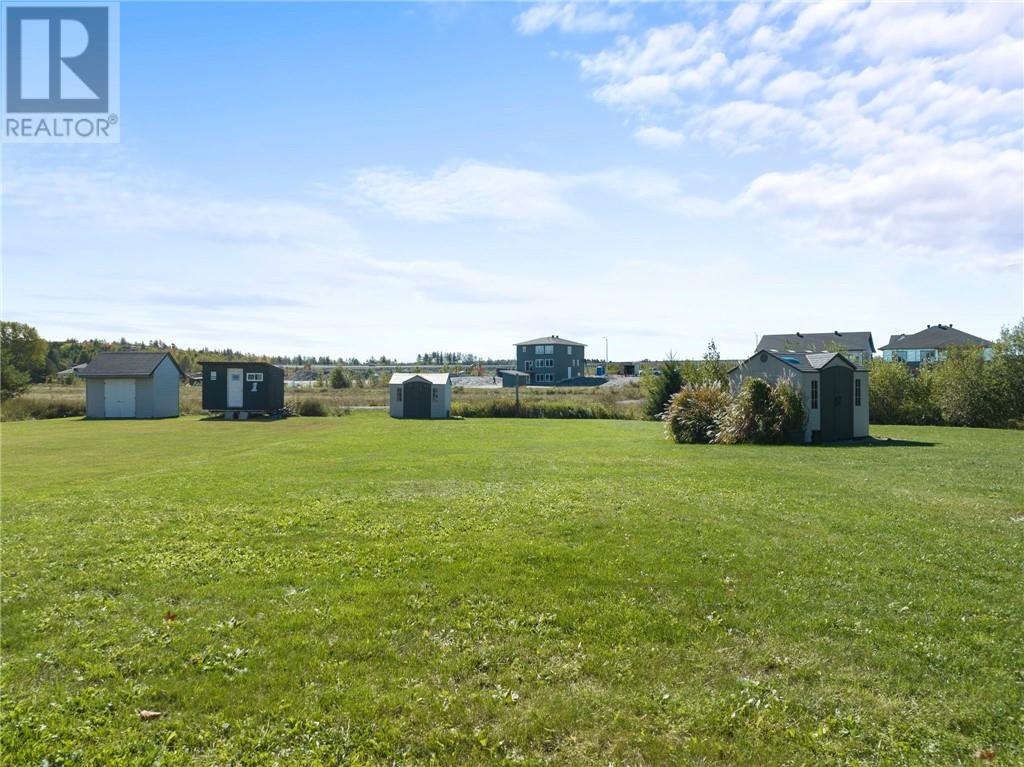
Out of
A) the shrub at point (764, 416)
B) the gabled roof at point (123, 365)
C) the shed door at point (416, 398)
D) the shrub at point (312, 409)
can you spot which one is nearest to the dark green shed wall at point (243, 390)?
the shrub at point (312, 409)

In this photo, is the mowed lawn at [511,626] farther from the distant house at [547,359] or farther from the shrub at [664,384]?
the distant house at [547,359]

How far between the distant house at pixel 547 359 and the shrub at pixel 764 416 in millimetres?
62700

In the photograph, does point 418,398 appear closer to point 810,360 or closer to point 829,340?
point 810,360

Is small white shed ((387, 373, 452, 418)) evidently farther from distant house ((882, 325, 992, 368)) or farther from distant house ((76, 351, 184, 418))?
distant house ((882, 325, 992, 368))

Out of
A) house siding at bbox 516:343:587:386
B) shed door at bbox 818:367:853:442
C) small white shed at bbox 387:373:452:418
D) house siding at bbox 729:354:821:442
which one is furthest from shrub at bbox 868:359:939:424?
house siding at bbox 516:343:587:386

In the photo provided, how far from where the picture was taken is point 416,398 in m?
44.2

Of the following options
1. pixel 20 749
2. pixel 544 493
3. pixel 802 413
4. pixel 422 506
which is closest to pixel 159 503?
pixel 422 506

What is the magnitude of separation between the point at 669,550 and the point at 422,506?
15.3ft

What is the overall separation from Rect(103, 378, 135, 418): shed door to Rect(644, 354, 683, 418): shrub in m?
34.3

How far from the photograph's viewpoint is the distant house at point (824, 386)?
86.2 ft

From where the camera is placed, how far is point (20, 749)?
4.18 metres

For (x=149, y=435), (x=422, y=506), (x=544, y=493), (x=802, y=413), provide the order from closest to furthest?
(x=422, y=506)
(x=544, y=493)
(x=802, y=413)
(x=149, y=435)

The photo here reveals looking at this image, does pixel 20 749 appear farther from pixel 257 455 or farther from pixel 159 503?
pixel 257 455

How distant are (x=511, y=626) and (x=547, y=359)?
83409 mm
